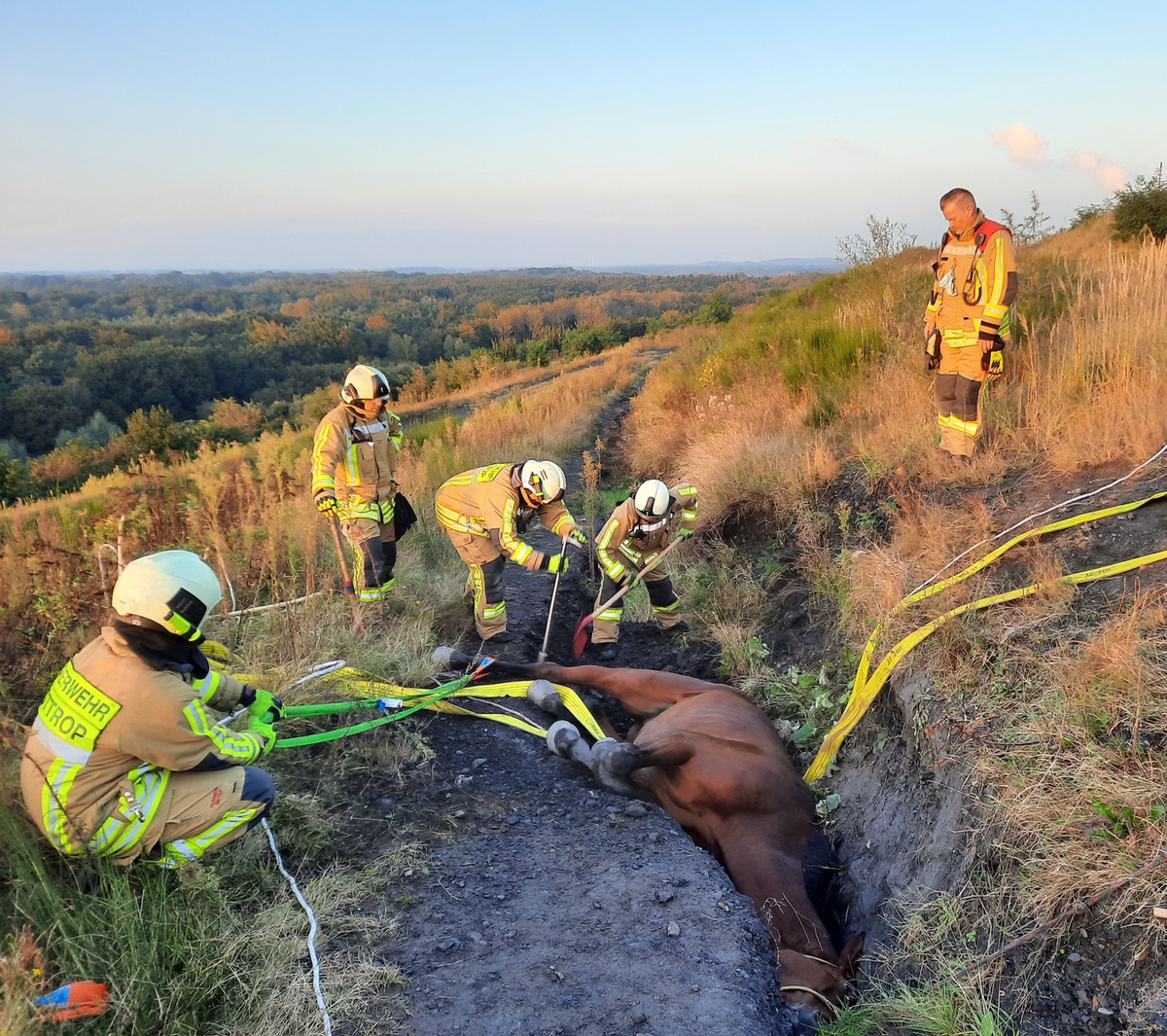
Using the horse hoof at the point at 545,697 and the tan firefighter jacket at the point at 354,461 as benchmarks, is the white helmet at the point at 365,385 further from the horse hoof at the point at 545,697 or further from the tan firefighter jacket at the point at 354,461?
the horse hoof at the point at 545,697

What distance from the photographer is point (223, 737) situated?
9.29 ft

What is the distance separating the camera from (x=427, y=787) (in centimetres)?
A: 390

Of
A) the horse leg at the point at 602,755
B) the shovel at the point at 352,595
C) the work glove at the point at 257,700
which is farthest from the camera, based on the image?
the shovel at the point at 352,595

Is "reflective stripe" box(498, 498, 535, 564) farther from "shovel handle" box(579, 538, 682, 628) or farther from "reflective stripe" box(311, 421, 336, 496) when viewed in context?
"reflective stripe" box(311, 421, 336, 496)

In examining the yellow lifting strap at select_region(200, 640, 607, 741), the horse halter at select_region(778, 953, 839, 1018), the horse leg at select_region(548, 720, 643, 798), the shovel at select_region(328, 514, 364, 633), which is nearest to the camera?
the horse halter at select_region(778, 953, 839, 1018)

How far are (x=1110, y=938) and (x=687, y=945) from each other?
4.59 ft

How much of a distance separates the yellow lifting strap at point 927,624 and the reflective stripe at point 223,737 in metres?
2.95

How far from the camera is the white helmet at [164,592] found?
258cm

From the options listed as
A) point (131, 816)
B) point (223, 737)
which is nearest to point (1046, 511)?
point (223, 737)

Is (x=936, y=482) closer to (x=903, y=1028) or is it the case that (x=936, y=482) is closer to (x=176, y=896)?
(x=903, y=1028)

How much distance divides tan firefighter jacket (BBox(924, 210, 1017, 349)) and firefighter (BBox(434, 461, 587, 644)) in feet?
10.7

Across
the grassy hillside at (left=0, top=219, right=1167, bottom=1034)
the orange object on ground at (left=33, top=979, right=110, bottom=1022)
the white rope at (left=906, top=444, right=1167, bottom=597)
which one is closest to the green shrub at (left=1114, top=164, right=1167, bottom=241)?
the grassy hillside at (left=0, top=219, right=1167, bottom=1034)

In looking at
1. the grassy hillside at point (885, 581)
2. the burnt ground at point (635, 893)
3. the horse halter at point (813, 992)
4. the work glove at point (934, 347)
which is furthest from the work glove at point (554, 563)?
the work glove at point (934, 347)

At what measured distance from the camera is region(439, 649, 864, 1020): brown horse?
10.0 ft
